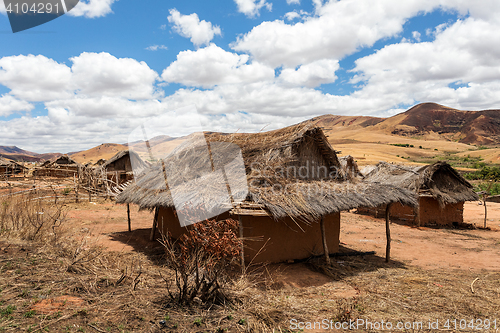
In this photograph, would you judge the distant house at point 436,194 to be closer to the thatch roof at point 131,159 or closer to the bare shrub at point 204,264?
the bare shrub at point 204,264

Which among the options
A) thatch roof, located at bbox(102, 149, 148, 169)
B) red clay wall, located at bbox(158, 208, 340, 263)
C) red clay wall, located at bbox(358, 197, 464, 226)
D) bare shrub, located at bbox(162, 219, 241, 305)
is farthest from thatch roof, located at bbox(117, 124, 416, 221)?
thatch roof, located at bbox(102, 149, 148, 169)

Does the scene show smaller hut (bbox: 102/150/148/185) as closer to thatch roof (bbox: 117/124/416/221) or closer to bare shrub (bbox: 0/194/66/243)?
thatch roof (bbox: 117/124/416/221)

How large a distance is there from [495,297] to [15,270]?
390 inches

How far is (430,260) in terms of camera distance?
984cm

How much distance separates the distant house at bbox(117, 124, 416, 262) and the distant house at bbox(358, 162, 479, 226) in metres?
7.33

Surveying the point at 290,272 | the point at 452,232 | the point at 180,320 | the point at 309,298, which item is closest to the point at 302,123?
the point at 290,272

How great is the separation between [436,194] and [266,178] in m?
11.7

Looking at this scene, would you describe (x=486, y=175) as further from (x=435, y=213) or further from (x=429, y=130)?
(x=429, y=130)

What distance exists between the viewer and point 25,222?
7.99m

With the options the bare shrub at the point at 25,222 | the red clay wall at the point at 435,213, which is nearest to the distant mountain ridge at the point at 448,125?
the red clay wall at the point at 435,213

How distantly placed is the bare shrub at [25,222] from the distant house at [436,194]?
14150 mm

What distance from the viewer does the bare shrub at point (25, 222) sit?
297 inches

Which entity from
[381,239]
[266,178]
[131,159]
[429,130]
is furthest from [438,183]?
[429,130]

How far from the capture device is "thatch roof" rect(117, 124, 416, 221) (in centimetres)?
744
